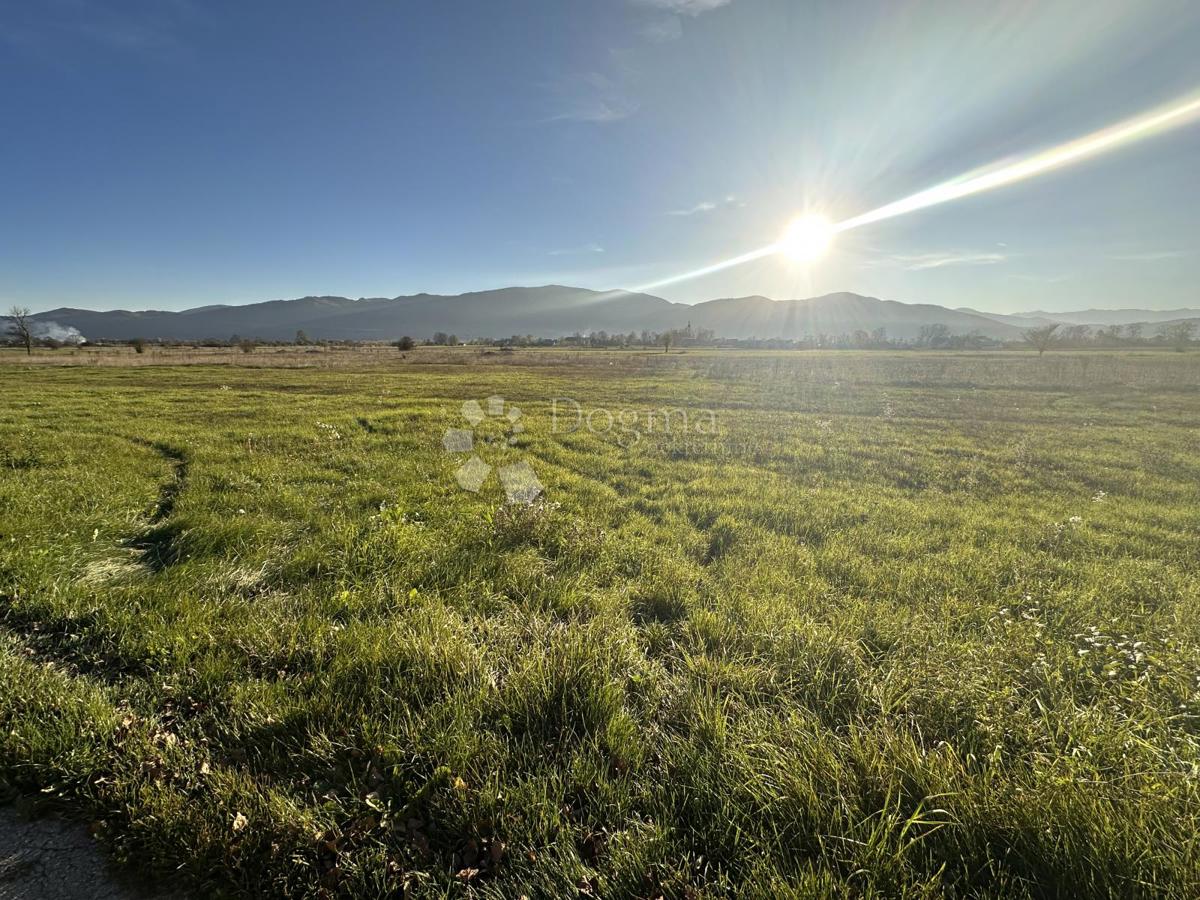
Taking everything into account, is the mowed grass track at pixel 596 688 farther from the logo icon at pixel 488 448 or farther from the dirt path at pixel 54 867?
the logo icon at pixel 488 448

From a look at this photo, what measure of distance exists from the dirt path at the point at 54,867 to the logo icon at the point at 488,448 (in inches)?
241

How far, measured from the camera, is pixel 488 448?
13422 millimetres

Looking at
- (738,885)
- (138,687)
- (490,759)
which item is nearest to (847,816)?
(738,885)

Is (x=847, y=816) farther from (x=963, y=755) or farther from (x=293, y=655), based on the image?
(x=293, y=655)

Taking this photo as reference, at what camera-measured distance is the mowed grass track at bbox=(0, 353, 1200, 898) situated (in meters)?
2.51

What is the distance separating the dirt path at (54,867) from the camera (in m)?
2.35

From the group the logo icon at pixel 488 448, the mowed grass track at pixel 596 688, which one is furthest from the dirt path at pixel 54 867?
the logo icon at pixel 488 448

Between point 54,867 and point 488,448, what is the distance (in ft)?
36.8

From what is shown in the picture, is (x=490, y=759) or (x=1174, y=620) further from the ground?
(x=490, y=759)

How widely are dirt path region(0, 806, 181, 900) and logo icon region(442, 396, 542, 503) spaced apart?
241 inches

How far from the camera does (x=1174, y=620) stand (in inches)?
204

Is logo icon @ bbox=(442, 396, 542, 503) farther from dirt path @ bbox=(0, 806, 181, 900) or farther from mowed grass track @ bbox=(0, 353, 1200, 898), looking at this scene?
dirt path @ bbox=(0, 806, 181, 900)

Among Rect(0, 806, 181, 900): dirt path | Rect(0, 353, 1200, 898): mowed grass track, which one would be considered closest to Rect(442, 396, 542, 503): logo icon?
Rect(0, 353, 1200, 898): mowed grass track

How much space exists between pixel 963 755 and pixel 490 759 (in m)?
3.34
